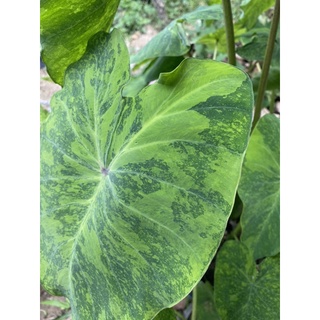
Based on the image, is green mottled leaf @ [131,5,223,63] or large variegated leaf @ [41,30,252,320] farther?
green mottled leaf @ [131,5,223,63]

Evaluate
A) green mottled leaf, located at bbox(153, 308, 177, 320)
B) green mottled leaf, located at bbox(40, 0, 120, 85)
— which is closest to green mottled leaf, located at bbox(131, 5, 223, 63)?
green mottled leaf, located at bbox(40, 0, 120, 85)

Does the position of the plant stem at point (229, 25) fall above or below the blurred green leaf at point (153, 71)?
above

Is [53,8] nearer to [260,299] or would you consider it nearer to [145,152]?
[145,152]

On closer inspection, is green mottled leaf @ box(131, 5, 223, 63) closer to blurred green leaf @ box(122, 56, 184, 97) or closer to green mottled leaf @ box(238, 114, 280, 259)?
blurred green leaf @ box(122, 56, 184, 97)

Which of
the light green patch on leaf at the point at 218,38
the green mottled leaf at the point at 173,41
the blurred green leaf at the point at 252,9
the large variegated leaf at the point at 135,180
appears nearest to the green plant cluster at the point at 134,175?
the large variegated leaf at the point at 135,180

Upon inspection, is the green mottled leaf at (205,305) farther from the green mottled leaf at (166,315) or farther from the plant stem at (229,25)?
the plant stem at (229,25)
